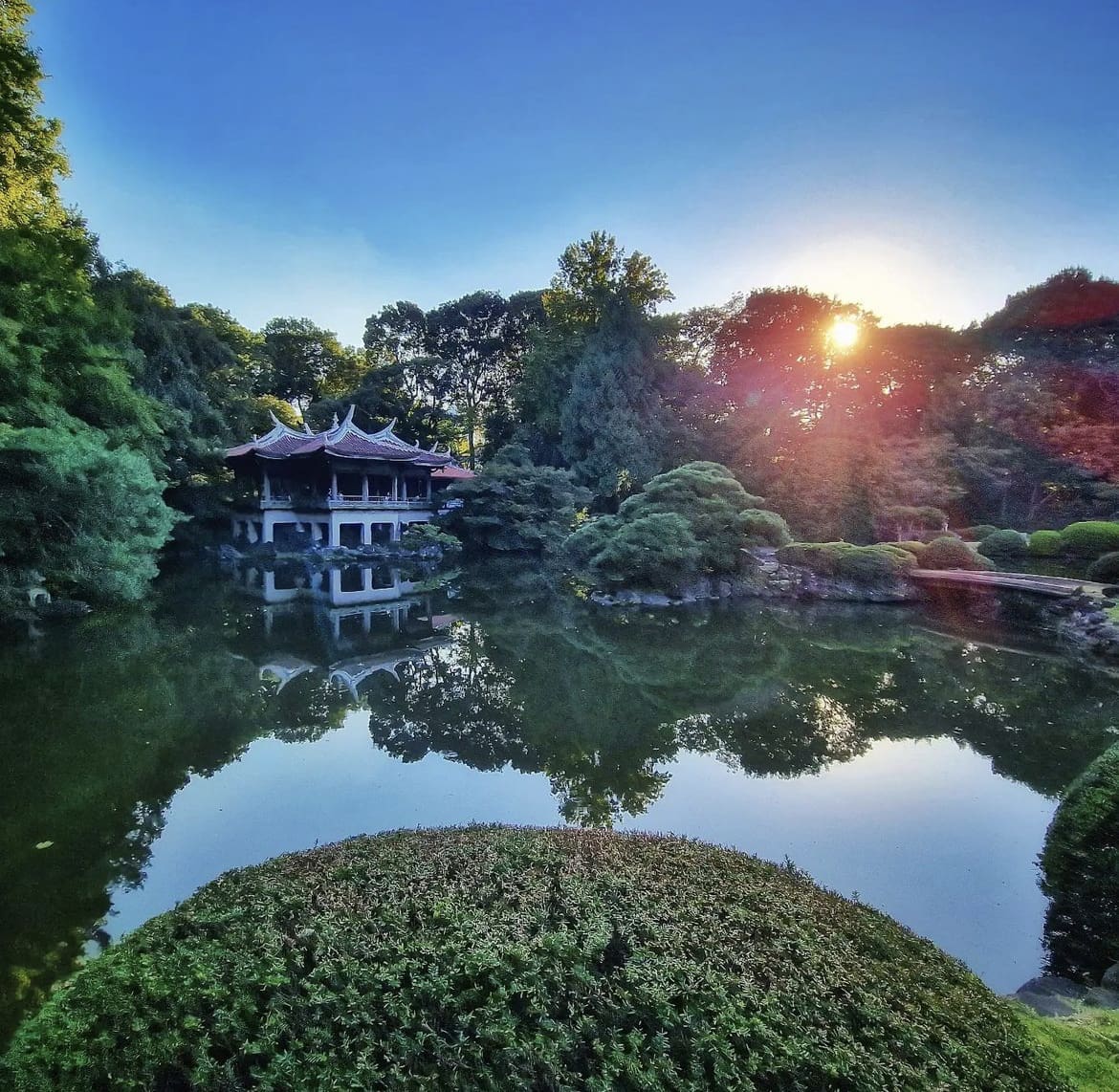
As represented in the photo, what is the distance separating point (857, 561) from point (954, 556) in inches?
102

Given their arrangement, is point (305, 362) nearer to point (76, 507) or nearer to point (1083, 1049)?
point (76, 507)

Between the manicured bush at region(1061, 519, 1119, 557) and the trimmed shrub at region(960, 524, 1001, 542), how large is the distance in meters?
2.50

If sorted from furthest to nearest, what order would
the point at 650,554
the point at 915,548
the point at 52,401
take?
the point at 915,548 < the point at 650,554 < the point at 52,401

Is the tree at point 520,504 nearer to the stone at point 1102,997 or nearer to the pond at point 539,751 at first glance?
the pond at point 539,751

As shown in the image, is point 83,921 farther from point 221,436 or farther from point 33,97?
point 221,436

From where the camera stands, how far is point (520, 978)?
1.58 m

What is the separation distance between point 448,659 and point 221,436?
14070mm

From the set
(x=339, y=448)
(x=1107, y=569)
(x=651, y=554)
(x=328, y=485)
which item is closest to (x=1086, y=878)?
(x=651, y=554)

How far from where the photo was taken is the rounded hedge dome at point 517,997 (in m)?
1.37

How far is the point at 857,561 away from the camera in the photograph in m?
12.3

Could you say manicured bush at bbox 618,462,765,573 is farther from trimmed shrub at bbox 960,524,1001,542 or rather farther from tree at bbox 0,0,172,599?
tree at bbox 0,0,172,599

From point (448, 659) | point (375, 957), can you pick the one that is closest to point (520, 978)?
point (375, 957)

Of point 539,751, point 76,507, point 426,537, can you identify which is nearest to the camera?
point 539,751

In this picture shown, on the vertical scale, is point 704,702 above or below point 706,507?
below
